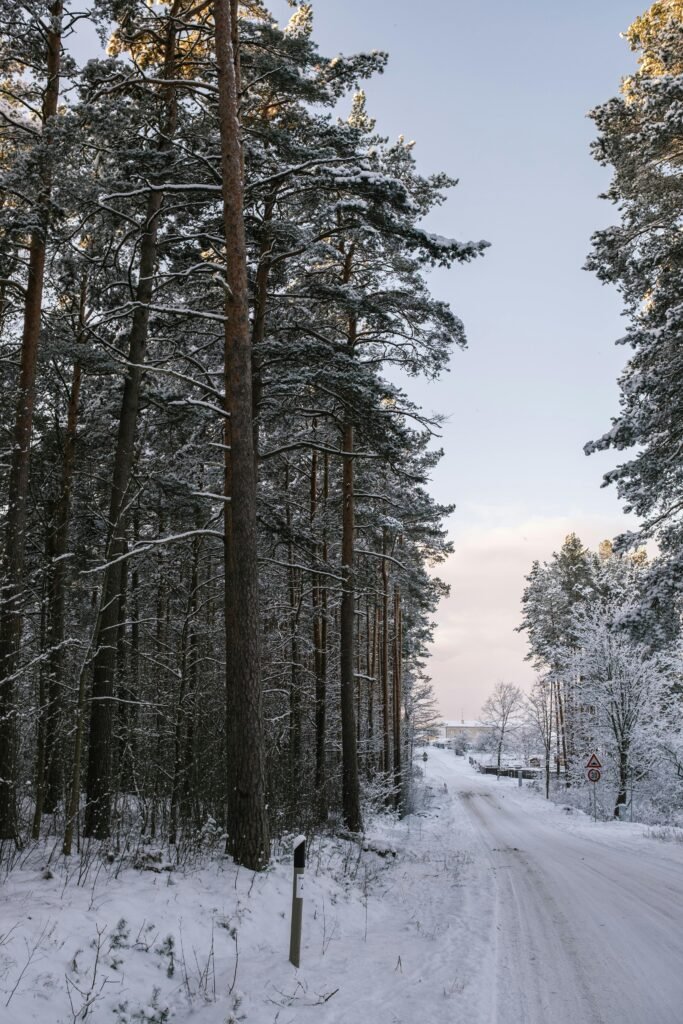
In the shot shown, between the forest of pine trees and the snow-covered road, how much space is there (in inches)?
124

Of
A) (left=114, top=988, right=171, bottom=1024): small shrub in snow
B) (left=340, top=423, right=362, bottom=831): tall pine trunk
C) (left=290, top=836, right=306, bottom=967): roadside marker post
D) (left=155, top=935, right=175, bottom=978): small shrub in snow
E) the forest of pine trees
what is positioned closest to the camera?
(left=114, top=988, right=171, bottom=1024): small shrub in snow

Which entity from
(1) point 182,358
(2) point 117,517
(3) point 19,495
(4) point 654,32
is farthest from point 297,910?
(4) point 654,32

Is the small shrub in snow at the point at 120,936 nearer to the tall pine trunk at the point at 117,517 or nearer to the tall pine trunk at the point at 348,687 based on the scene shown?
the tall pine trunk at the point at 117,517

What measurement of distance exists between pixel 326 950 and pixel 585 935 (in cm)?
314

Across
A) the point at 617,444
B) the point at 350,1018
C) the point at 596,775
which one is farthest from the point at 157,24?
the point at 596,775

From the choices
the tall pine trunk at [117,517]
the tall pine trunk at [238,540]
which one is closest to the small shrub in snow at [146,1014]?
the tall pine trunk at [238,540]

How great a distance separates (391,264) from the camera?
14828 mm

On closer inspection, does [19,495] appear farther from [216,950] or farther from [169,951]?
[216,950]

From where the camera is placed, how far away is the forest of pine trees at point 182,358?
28.4ft

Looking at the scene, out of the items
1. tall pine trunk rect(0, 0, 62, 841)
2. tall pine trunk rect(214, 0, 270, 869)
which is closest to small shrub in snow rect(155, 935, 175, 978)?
tall pine trunk rect(214, 0, 270, 869)

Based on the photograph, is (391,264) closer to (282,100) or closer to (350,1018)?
(282,100)

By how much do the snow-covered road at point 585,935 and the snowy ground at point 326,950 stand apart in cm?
3

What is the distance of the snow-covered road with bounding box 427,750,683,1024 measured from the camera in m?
5.15

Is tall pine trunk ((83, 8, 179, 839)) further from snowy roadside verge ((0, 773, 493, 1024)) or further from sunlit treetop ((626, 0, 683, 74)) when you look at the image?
sunlit treetop ((626, 0, 683, 74))
